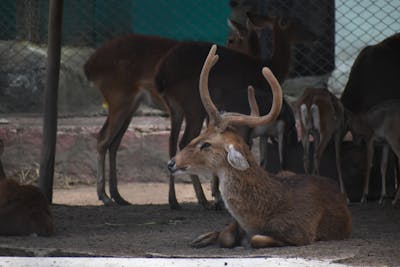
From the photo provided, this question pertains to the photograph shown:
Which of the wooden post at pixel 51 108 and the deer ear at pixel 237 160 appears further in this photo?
the wooden post at pixel 51 108

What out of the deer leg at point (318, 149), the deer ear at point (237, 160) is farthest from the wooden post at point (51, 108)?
the deer ear at point (237, 160)

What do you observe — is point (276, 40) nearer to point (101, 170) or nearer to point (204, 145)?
point (101, 170)

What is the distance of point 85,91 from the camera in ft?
41.6

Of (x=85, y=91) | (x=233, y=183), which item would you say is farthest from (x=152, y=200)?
(x=233, y=183)

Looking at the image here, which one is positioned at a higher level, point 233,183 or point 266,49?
point 266,49

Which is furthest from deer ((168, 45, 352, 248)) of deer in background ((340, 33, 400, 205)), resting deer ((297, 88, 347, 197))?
deer in background ((340, 33, 400, 205))

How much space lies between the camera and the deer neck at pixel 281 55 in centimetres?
996

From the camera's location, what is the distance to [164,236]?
720 centimetres

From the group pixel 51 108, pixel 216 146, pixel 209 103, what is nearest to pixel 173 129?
pixel 51 108

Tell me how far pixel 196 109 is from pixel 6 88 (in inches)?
158

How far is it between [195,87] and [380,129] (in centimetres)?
165

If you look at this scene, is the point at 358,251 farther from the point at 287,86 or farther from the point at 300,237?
the point at 287,86

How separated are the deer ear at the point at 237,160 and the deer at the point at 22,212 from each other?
1536 mm

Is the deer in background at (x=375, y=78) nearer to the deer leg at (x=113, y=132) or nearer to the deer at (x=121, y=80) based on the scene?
the deer at (x=121, y=80)
